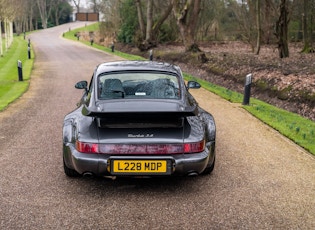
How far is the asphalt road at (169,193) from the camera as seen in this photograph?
13.2 ft

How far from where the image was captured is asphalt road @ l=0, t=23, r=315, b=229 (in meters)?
4.03

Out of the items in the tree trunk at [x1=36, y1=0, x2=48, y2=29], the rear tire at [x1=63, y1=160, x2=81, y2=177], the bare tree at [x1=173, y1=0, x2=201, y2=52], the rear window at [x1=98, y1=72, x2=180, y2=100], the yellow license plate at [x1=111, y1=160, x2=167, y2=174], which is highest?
the tree trunk at [x1=36, y1=0, x2=48, y2=29]

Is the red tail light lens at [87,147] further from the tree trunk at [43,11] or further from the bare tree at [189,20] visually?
the tree trunk at [43,11]

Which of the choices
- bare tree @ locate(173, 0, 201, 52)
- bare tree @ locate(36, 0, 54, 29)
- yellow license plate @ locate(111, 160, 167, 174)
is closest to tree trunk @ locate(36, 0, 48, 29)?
bare tree @ locate(36, 0, 54, 29)

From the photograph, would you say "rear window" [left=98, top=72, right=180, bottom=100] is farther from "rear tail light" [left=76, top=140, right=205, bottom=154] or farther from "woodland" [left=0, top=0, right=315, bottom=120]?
"woodland" [left=0, top=0, right=315, bottom=120]

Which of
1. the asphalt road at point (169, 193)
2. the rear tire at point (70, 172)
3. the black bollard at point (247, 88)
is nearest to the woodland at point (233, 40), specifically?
the black bollard at point (247, 88)

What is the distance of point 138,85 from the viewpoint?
5.40m

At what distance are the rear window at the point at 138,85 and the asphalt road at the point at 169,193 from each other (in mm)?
1158

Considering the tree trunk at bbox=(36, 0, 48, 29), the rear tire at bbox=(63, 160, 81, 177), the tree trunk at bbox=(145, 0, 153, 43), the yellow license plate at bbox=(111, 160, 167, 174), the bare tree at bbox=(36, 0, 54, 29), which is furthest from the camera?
the bare tree at bbox=(36, 0, 54, 29)

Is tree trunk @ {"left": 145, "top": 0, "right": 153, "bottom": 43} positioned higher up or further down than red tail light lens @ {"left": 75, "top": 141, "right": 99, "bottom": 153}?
higher up

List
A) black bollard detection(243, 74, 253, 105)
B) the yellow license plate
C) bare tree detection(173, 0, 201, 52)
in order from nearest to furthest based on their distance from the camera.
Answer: the yellow license plate
black bollard detection(243, 74, 253, 105)
bare tree detection(173, 0, 201, 52)

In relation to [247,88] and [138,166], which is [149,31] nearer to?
[247,88]

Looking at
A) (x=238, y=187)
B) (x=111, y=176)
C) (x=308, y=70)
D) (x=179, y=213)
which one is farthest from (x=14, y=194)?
(x=308, y=70)

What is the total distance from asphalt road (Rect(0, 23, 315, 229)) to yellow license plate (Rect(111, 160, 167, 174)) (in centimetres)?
39
